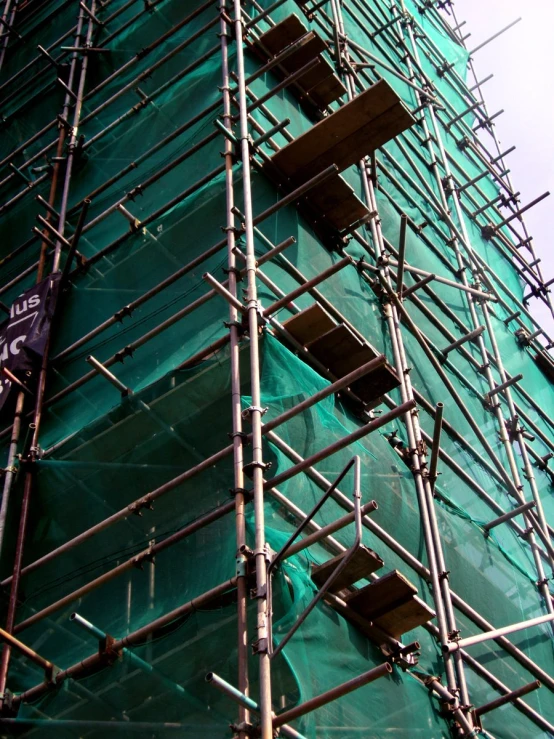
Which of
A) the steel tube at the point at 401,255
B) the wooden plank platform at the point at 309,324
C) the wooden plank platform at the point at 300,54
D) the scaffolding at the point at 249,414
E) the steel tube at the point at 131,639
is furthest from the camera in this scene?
the wooden plank platform at the point at 300,54

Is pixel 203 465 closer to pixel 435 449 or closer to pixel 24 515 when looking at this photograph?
pixel 24 515

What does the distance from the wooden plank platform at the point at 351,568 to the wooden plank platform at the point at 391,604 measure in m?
0.08

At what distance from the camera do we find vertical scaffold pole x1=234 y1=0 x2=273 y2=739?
14.0 ft

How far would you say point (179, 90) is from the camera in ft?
27.8

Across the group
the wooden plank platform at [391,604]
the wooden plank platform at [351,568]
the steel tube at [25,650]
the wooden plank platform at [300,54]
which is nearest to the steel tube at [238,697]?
the wooden plank platform at [351,568]

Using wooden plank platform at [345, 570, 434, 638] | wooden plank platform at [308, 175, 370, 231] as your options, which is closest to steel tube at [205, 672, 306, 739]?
wooden plank platform at [345, 570, 434, 638]

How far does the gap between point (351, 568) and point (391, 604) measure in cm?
33

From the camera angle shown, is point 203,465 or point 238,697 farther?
point 203,465

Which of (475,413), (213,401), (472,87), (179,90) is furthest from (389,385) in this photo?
(472,87)

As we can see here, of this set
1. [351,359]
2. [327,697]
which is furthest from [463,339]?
[327,697]

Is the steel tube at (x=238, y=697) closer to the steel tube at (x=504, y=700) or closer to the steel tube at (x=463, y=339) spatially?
the steel tube at (x=504, y=700)

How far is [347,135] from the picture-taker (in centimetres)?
783

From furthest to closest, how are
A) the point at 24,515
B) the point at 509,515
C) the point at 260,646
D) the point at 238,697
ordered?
the point at 509,515 → the point at 24,515 → the point at 260,646 → the point at 238,697

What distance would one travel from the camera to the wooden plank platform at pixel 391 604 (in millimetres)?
5328
